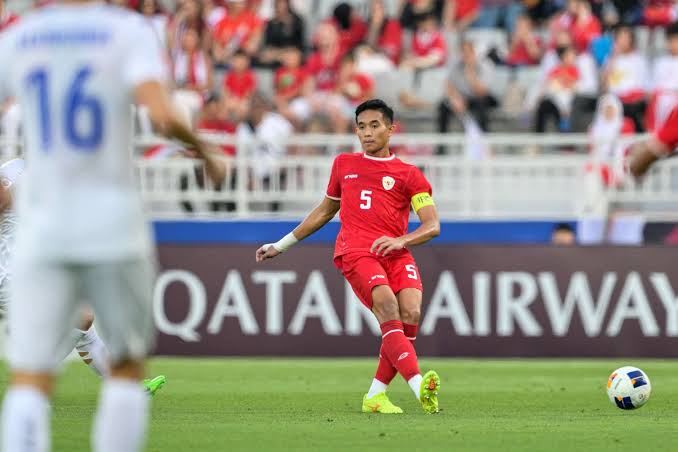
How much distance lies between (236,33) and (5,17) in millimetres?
3611

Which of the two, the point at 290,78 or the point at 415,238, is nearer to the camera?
the point at 415,238

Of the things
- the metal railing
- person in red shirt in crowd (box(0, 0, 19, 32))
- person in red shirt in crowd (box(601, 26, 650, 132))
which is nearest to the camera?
the metal railing

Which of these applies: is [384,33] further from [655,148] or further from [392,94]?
[655,148]

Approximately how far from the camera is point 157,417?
1023 centimetres

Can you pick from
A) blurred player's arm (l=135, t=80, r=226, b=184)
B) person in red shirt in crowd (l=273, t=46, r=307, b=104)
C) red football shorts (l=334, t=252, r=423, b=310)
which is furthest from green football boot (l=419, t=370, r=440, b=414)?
person in red shirt in crowd (l=273, t=46, r=307, b=104)

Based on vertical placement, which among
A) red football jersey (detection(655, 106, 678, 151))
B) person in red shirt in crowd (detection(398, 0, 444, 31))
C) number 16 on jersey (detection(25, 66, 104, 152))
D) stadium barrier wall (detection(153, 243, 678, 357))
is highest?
person in red shirt in crowd (detection(398, 0, 444, 31))

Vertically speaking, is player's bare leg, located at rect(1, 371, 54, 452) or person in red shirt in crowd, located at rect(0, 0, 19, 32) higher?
person in red shirt in crowd, located at rect(0, 0, 19, 32)

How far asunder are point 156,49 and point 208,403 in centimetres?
603

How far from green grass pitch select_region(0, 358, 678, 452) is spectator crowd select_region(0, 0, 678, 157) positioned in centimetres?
509

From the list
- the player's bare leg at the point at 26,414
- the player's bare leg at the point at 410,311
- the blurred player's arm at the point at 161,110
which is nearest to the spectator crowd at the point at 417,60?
the player's bare leg at the point at 410,311

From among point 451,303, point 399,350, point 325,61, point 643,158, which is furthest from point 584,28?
point 643,158

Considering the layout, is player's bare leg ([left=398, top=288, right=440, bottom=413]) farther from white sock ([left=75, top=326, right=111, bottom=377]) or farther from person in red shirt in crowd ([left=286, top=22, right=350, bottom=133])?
person in red shirt in crowd ([left=286, top=22, right=350, bottom=133])

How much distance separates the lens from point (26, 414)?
573cm

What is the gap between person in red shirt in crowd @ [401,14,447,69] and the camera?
830 inches
